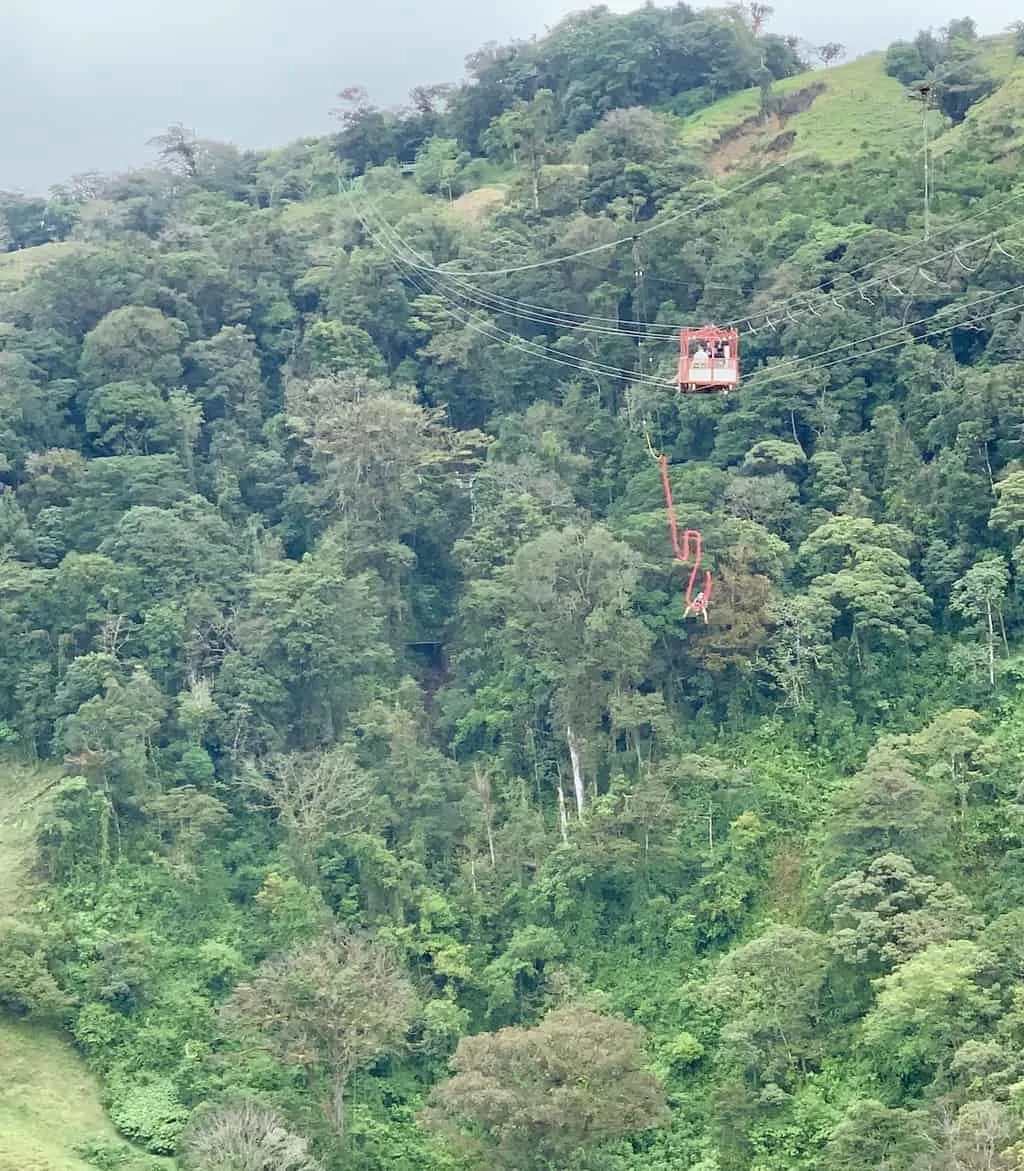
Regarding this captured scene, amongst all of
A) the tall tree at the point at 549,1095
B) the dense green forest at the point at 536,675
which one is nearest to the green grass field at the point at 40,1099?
the dense green forest at the point at 536,675

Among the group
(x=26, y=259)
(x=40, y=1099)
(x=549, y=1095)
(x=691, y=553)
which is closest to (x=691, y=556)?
(x=691, y=553)

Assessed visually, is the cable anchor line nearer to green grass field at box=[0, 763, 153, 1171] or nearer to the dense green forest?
the dense green forest

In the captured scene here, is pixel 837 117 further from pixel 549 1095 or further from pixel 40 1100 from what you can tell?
pixel 40 1100

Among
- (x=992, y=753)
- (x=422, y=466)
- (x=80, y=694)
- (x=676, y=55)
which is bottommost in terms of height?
(x=992, y=753)

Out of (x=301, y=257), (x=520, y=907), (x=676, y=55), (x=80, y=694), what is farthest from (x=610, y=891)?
(x=676, y=55)

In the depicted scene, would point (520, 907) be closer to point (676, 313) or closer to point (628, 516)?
point (628, 516)
